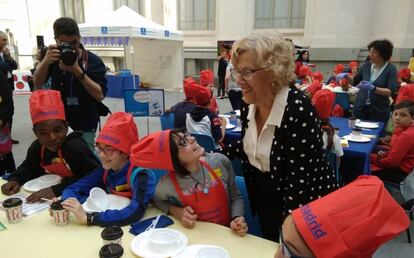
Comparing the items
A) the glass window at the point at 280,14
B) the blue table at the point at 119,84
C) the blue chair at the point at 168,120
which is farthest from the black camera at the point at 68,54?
the glass window at the point at 280,14

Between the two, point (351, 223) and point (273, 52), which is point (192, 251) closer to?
point (351, 223)

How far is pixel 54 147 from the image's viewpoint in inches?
85.0

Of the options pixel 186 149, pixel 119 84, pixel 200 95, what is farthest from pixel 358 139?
pixel 119 84

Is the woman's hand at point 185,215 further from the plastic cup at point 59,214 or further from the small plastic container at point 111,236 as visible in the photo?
the plastic cup at point 59,214

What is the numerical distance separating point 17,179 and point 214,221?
1401 mm

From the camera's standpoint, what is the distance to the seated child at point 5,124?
2.79m

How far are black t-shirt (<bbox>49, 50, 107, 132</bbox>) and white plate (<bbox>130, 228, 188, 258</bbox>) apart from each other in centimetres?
151

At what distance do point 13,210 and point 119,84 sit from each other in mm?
9439

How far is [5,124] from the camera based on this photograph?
9.64 ft

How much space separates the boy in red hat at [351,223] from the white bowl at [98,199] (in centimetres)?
125

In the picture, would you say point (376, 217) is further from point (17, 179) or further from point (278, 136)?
point (17, 179)

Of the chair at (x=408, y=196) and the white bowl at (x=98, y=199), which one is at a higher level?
the white bowl at (x=98, y=199)

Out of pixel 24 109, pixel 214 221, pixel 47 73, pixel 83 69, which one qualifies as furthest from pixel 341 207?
pixel 24 109

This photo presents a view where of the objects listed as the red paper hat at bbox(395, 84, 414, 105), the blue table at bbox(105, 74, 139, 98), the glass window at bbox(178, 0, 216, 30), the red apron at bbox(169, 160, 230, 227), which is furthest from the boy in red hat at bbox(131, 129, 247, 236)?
the glass window at bbox(178, 0, 216, 30)
